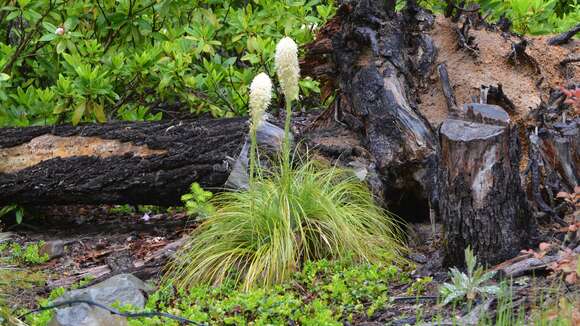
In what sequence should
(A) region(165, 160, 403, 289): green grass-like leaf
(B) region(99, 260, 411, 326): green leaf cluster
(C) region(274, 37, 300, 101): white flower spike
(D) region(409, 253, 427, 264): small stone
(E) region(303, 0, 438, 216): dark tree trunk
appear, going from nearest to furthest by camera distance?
(B) region(99, 260, 411, 326): green leaf cluster, (C) region(274, 37, 300, 101): white flower spike, (A) region(165, 160, 403, 289): green grass-like leaf, (D) region(409, 253, 427, 264): small stone, (E) region(303, 0, 438, 216): dark tree trunk

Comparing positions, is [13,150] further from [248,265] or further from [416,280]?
[416,280]

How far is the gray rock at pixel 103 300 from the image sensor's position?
4465mm

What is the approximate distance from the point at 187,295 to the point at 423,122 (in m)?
2.08

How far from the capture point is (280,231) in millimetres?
5512

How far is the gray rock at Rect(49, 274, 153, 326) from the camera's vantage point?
446cm

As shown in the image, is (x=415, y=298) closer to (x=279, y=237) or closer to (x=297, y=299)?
(x=297, y=299)

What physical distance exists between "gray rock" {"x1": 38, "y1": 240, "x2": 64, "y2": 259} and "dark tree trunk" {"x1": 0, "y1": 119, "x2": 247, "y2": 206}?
439mm

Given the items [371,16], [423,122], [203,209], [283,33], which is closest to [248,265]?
[203,209]

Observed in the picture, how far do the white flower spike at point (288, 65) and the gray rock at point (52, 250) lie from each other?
2621mm

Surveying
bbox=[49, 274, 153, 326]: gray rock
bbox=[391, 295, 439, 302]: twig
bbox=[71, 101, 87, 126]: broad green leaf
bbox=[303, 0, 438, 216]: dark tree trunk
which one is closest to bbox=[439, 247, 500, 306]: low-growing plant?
bbox=[391, 295, 439, 302]: twig

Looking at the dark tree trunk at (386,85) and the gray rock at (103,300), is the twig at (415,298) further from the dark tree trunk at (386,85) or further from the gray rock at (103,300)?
the gray rock at (103,300)

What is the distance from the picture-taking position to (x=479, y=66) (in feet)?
21.8

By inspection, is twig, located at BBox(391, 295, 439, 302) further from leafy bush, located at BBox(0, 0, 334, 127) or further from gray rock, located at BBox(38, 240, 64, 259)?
leafy bush, located at BBox(0, 0, 334, 127)

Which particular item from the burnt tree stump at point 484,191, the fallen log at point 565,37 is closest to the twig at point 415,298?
the burnt tree stump at point 484,191
